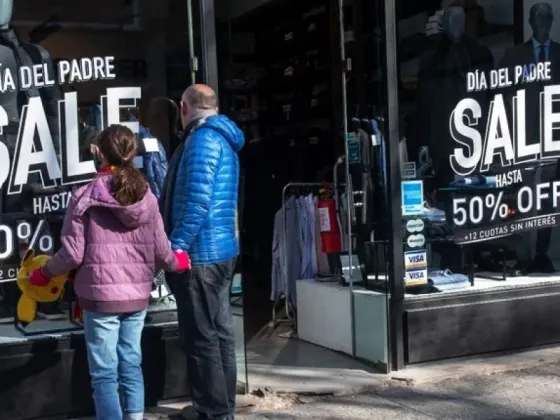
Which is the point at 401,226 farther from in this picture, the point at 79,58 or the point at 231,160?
the point at 79,58

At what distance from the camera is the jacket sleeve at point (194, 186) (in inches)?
171

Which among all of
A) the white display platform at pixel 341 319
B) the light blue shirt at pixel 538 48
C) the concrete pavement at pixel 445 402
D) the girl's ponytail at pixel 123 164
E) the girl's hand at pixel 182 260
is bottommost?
the concrete pavement at pixel 445 402

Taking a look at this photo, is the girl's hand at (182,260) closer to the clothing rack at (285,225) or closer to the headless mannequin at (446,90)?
the headless mannequin at (446,90)

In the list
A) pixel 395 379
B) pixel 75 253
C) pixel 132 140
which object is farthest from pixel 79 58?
pixel 395 379

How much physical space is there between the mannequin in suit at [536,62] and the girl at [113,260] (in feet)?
10.7

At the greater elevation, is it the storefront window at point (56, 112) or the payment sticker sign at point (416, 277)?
the storefront window at point (56, 112)

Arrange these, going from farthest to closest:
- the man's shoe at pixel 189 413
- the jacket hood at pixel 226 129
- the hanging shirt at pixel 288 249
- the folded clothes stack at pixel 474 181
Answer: the hanging shirt at pixel 288 249 → the folded clothes stack at pixel 474 181 → the man's shoe at pixel 189 413 → the jacket hood at pixel 226 129

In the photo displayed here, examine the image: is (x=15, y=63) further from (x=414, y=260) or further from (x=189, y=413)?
(x=414, y=260)

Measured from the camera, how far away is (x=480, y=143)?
613 centimetres

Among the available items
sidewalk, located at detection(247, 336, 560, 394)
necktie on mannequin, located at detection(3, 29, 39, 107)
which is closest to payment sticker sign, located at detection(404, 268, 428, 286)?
sidewalk, located at detection(247, 336, 560, 394)

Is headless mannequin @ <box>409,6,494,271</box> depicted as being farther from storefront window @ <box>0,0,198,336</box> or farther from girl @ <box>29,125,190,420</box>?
girl @ <box>29,125,190,420</box>

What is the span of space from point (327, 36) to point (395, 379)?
11.5 ft

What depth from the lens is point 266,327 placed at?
717 cm

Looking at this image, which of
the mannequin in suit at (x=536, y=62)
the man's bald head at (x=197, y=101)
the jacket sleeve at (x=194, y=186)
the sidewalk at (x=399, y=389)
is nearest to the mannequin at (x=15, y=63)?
the man's bald head at (x=197, y=101)
